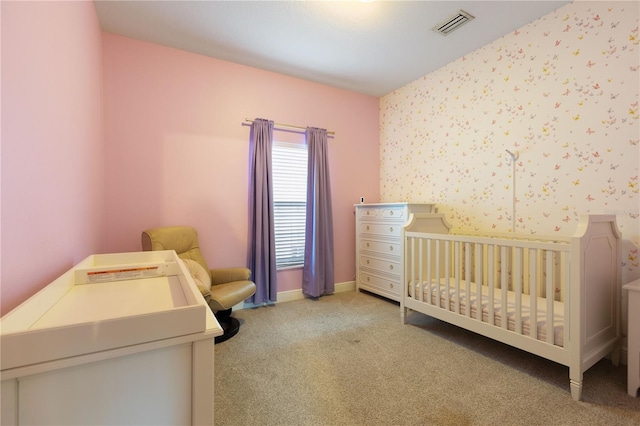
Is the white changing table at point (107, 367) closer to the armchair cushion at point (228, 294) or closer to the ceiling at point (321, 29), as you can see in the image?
the armchair cushion at point (228, 294)

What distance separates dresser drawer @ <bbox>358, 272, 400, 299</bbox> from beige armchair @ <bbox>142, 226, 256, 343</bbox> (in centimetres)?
144

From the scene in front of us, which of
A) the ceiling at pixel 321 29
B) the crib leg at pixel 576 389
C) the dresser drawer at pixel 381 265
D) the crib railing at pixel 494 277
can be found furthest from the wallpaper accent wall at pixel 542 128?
the crib leg at pixel 576 389

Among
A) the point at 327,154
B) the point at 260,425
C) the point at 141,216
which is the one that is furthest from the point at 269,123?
the point at 260,425

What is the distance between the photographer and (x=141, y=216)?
2574 mm

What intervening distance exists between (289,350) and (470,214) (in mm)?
2086

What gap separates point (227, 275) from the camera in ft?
8.68

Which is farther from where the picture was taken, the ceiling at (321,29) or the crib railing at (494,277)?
the ceiling at (321,29)

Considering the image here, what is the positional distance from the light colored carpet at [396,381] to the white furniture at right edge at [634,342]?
8 cm

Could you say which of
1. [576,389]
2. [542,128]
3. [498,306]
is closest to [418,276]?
[498,306]

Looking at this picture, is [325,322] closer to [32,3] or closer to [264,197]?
[264,197]

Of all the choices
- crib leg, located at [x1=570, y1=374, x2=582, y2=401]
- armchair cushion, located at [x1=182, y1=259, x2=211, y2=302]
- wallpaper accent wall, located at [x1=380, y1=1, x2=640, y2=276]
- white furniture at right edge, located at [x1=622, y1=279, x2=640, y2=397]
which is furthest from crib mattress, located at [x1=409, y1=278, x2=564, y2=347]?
armchair cushion, located at [x1=182, y1=259, x2=211, y2=302]

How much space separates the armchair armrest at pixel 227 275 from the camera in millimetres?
2629

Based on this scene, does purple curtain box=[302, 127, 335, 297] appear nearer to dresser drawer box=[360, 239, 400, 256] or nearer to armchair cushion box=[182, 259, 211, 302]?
dresser drawer box=[360, 239, 400, 256]

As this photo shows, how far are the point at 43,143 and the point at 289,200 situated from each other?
228cm
